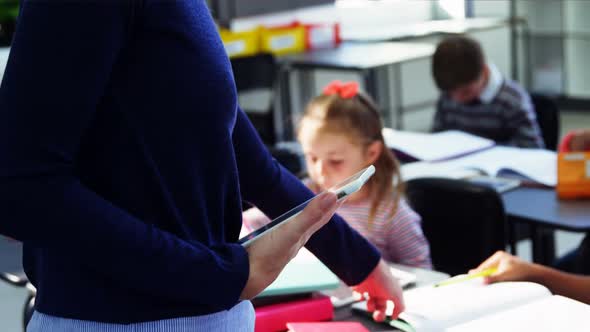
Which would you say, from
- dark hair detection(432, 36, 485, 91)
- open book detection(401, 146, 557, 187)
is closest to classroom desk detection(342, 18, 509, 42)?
dark hair detection(432, 36, 485, 91)

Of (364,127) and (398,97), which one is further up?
(364,127)

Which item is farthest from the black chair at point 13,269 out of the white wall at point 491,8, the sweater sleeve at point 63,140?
the white wall at point 491,8

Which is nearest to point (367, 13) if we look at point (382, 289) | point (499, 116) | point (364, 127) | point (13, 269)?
point (499, 116)

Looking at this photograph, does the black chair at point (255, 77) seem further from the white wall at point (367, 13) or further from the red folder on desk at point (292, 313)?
the red folder on desk at point (292, 313)

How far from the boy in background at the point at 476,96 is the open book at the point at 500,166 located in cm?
A: 41

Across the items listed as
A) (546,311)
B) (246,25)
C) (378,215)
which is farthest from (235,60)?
(546,311)

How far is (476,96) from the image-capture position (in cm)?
347

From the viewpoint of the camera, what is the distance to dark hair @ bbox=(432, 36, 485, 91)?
343 cm

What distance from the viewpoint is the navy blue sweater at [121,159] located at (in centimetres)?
73

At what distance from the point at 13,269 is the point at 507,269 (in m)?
1.20

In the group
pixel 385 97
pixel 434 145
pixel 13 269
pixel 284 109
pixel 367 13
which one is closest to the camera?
pixel 13 269

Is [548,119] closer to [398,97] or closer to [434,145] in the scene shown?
[434,145]

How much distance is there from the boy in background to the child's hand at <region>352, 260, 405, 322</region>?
7.07 ft

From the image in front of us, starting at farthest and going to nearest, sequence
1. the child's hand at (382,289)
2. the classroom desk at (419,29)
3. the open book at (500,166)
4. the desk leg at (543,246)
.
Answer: the classroom desk at (419,29) < the open book at (500,166) < the desk leg at (543,246) < the child's hand at (382,289)
